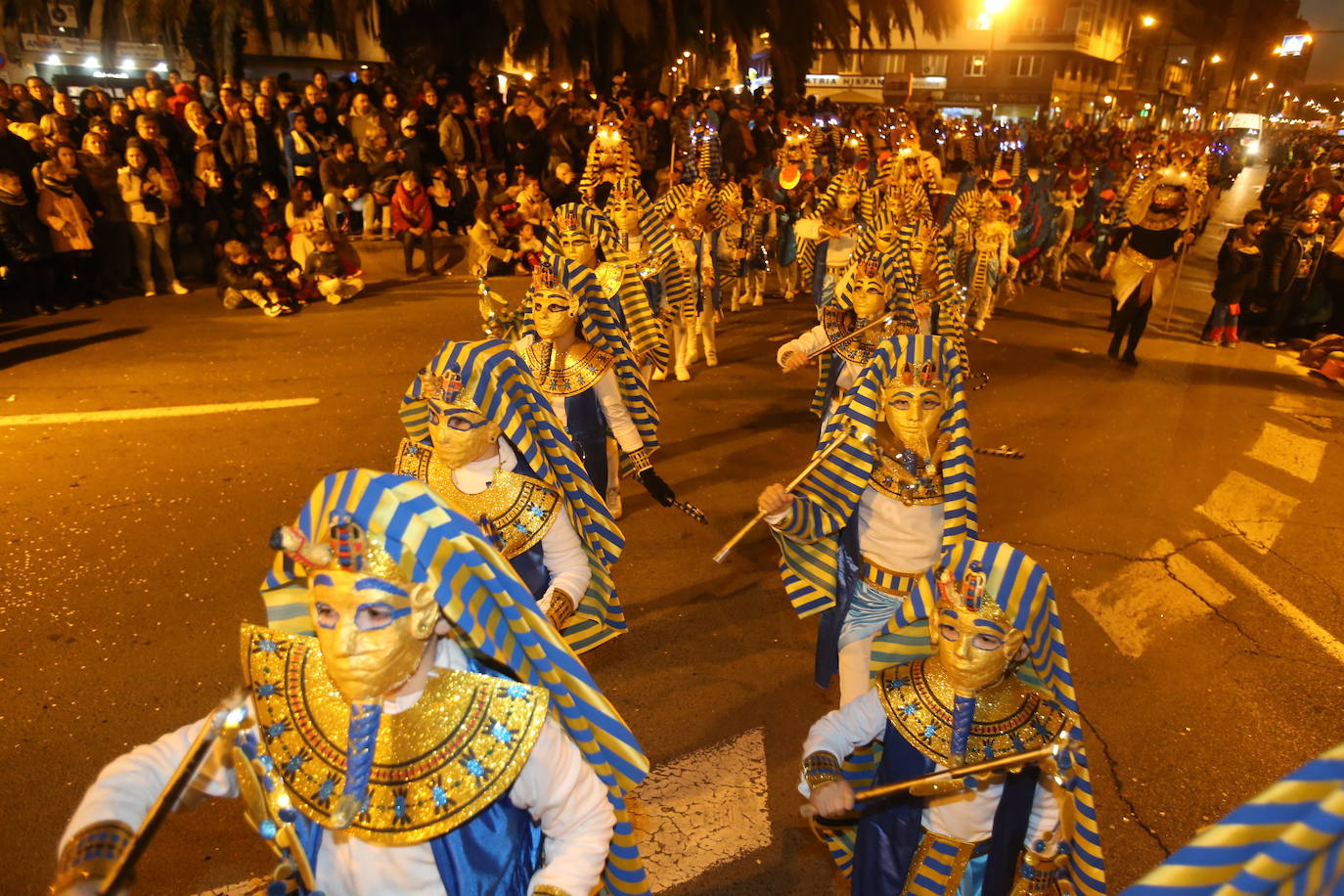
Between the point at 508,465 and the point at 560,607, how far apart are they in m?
0.66

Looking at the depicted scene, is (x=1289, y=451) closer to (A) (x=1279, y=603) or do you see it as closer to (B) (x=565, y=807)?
(A) (x=1279, y=603)

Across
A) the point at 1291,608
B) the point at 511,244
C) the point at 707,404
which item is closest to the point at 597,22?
the point at 511,244

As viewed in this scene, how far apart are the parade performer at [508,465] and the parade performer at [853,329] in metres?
2.83

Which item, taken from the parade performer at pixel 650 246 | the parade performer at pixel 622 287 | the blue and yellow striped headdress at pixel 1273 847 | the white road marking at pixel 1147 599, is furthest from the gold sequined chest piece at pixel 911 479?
the parade performer at pixel 650 246

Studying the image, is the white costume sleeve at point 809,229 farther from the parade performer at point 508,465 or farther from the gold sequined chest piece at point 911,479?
the parade performer at point 508,465

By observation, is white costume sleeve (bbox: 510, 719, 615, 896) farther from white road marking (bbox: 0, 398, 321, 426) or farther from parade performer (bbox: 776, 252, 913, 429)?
white road marking (bbox: 0, 398, 321, 426)

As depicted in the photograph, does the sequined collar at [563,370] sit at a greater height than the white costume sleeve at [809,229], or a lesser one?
lesser

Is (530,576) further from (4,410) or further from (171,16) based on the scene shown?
(171,16)

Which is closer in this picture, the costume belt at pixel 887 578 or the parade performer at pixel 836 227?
the costume belt at pixel 887 578

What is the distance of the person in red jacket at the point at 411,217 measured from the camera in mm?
14914

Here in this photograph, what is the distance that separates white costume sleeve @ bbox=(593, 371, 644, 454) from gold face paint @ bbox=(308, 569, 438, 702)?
3454 millimetres

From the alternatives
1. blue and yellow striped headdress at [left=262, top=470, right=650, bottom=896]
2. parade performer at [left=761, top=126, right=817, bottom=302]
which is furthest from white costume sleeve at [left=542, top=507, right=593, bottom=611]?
parade performer at [left=761, top=126, right=817, bottom=302]

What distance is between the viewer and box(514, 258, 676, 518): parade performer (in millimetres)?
5148

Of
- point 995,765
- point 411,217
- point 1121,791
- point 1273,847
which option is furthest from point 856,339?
point 411,217
